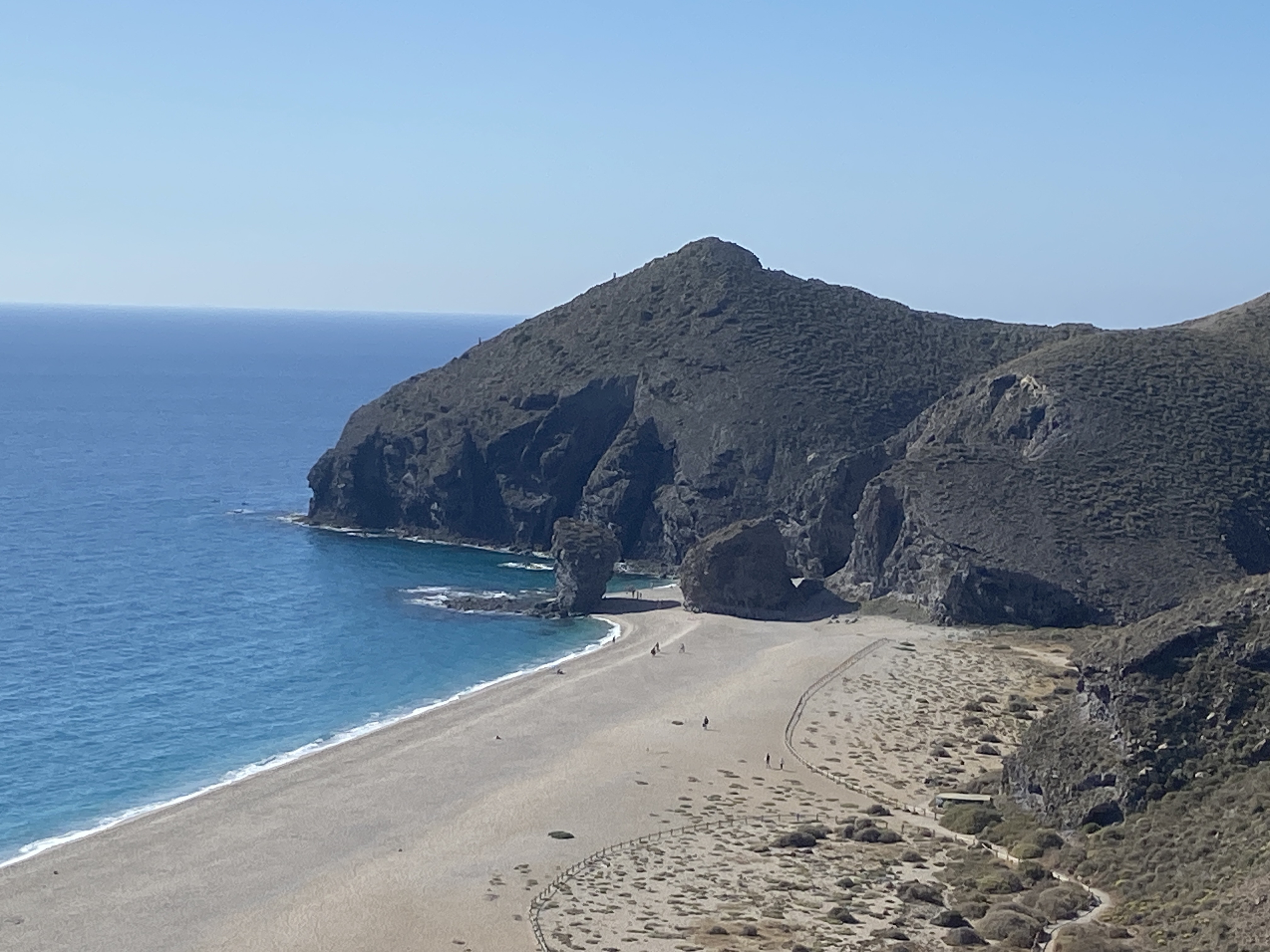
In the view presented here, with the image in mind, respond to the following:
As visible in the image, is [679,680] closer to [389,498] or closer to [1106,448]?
[1106,448]

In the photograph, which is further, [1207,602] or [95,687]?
[95,687]

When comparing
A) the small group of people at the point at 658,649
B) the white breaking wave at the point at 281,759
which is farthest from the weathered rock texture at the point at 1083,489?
the white breaking wave at the point at 281,759

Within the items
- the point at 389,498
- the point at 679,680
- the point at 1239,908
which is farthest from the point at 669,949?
the point at 389,498

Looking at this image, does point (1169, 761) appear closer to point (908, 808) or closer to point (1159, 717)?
point (1159, 717)

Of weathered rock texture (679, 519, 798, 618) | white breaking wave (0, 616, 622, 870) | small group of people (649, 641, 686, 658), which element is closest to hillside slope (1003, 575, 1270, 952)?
white breaking wave (0, 616, 622, 870)

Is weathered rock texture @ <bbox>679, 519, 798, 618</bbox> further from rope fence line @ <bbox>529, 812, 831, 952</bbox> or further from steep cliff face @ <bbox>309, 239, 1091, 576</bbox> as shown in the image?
rope fence line @ <bbox>529, 812, 831, 952</bbox>

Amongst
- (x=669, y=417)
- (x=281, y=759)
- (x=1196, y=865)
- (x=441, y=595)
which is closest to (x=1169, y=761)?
(x=1196, y=865)

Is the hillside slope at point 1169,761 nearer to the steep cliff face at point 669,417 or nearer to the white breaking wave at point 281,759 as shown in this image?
the white breaking wave at point 281,759
